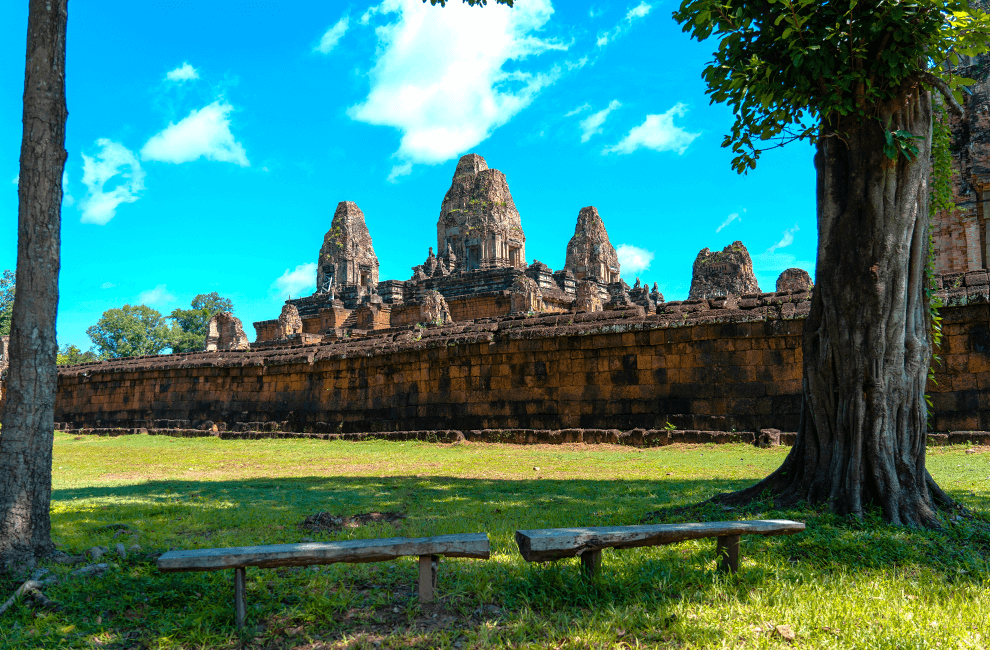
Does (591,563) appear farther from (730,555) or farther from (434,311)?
(434,311)

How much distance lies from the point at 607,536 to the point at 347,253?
43115 mm

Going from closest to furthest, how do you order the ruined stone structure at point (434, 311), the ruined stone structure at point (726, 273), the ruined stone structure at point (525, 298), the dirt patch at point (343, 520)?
1. the dirt patch at point (343, 520)
2. the ruined stone structure at point (434, 311)
3. the ruined stone structure at point (525, 298)
4. the ruined stone structure at point (726, 273)

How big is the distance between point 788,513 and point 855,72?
10.3 feet

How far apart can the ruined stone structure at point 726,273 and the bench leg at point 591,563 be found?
23.0 metres

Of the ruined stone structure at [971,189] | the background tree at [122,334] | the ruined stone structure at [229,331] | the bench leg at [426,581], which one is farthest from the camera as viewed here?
the background tree at [122,334]

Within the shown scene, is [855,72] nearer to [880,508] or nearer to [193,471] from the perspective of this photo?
[880,508]

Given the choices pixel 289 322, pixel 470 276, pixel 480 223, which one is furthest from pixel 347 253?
pixel 470 276

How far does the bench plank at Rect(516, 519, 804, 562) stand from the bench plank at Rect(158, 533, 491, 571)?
0.26 m

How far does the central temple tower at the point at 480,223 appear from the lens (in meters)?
40.2

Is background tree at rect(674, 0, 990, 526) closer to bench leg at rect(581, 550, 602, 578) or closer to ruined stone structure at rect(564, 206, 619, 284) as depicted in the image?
bench leg at rect(581, 550, 602, 578)

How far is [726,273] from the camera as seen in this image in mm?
25641

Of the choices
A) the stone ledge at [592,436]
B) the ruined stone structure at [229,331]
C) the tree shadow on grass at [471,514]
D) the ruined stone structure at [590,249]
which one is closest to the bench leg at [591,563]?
the tree shadow on grass at [471,514]

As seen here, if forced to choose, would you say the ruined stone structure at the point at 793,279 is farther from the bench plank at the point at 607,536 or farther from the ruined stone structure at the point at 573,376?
the bench plank at the point at 607,536

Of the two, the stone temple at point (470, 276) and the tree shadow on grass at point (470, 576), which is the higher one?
the stone temple at point (470, 276)
